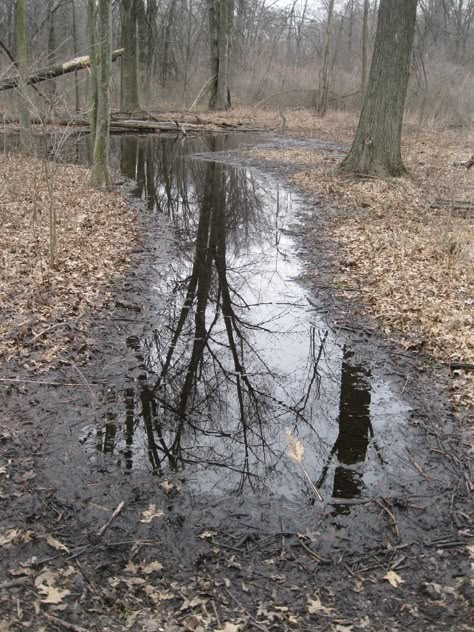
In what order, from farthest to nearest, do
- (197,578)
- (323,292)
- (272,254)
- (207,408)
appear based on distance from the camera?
(272,254) < (323,292) < (207,408) < (197,578)

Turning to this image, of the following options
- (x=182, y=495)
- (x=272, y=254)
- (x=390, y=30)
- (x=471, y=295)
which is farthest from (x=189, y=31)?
(x=182, y=495)

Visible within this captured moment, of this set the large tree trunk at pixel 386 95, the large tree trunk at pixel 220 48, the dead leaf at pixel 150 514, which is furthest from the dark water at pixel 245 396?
the large tree trunk at pixel 220 48

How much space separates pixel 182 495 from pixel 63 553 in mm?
978

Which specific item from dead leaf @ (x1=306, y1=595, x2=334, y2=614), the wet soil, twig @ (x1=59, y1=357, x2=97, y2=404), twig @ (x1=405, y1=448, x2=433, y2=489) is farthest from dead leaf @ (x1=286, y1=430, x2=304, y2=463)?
twig @ (x1=59, y1=357, x2=97, y2=404)

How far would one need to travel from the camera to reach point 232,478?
4.56 m

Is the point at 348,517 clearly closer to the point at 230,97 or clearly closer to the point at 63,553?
the point at 63,553

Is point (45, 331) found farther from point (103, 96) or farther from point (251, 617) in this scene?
point (103, 96)

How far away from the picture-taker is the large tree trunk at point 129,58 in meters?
26.7

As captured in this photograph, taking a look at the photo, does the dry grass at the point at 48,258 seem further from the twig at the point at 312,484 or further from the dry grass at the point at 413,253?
the dry grass at the point at 413,253

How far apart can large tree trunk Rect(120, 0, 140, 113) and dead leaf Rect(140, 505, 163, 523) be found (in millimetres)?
27202

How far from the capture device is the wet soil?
11.2 feet

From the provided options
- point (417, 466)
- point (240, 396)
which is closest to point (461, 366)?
point (417, 466)

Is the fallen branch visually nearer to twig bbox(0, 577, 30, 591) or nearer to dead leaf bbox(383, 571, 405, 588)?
dead leaf bbox(383, 571, 405, 588)

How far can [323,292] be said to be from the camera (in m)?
8.69
